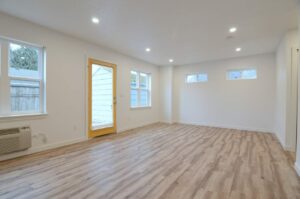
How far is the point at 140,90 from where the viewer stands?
22.5 ft

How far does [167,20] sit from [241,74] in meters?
4.17

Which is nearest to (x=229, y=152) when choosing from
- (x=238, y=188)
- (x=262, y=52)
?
(x=238, y=188)

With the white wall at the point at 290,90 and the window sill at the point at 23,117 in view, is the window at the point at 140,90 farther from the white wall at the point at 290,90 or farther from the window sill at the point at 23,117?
the white wall at the point at 290,90

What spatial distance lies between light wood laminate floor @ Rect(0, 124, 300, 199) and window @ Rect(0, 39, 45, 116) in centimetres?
102

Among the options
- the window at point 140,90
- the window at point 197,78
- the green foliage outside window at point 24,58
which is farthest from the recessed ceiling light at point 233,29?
the green foliage outside window at point 24,58

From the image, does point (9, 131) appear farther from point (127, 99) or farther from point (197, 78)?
point (197, 78)

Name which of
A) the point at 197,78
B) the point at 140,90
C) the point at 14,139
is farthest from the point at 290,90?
the point at 14,139

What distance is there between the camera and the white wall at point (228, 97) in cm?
555

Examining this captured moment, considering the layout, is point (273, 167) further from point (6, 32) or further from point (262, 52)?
point (6, 32)

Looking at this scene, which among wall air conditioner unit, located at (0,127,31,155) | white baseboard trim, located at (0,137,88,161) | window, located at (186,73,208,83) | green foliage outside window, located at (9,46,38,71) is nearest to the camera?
wall air conditioner unit, located at (0,127,31,155)

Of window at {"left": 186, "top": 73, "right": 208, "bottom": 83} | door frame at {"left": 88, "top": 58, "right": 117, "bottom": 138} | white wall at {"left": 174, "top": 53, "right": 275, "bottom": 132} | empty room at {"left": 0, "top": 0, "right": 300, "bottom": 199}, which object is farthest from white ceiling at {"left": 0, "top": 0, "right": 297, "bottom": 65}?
window at {"left": 186, "top": 73, "right": 208, "bottom": 83}

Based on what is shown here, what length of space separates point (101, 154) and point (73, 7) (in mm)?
2772

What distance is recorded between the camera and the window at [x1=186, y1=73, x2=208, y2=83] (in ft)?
22.4

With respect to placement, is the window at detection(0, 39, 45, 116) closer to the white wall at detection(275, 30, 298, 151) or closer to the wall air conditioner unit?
the wall air conditioner unit
